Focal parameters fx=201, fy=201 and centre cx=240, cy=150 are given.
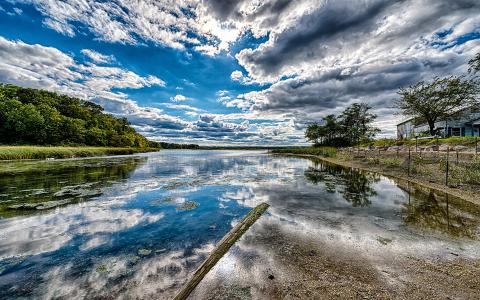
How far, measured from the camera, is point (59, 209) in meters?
8.46

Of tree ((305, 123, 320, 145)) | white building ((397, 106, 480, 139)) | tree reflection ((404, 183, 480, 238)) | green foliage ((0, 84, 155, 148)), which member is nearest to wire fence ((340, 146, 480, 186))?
tree reflection ((404, 183, 480, 238))

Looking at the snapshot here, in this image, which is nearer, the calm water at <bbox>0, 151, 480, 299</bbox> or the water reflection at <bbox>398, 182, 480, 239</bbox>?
the calm water at <bbox>0, 151, 480, 299</bbox>

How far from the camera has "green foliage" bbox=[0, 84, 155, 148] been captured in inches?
2131

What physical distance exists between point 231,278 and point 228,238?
1.61 m

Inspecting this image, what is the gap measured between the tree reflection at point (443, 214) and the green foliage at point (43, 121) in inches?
3082

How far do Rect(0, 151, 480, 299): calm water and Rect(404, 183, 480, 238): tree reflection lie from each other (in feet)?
0.11

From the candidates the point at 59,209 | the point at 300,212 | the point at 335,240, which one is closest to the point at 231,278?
the point at 335,240

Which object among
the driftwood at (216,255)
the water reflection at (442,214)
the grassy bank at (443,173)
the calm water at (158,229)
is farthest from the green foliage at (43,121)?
the grassy bank at (443,173)

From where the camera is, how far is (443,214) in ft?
25.2

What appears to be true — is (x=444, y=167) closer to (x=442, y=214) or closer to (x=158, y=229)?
(x=442, y=214)

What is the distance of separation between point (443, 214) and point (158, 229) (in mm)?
10474

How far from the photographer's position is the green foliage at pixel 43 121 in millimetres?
54125

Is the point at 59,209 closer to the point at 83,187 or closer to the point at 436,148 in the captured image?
the point at 83,187

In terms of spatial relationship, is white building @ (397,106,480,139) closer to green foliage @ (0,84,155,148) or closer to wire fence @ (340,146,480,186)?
wire fence @ (340,146,480,186)
